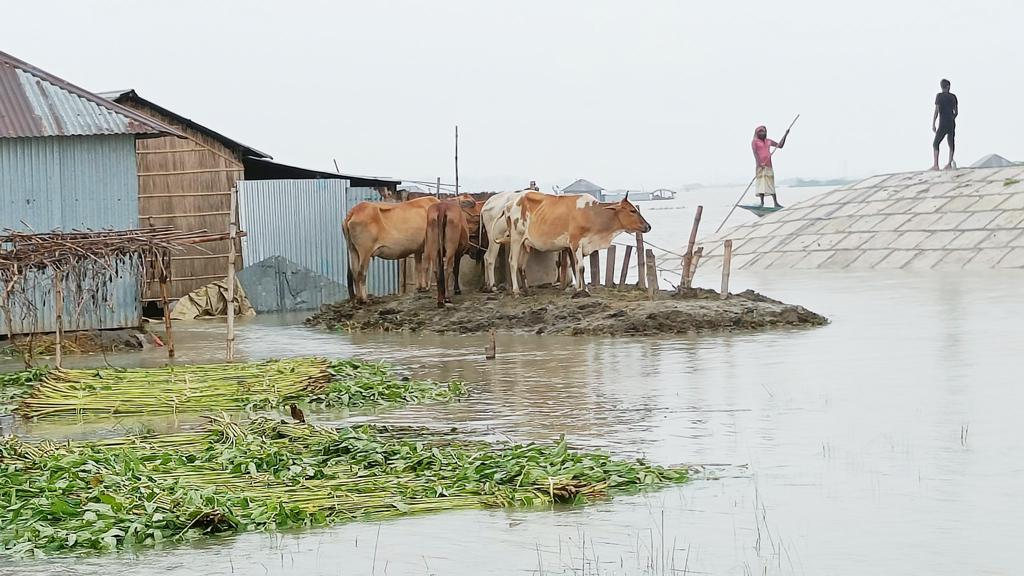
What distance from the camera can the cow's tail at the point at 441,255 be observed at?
21.3 m

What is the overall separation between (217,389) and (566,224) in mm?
9366

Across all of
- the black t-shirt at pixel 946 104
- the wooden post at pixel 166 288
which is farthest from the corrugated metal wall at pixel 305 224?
the black t-shirt at pixel 946 104

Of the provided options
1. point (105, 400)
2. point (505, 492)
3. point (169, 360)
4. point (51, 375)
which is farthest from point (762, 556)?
point (169, 360)

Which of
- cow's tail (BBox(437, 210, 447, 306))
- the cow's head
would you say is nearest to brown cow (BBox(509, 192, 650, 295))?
the cow's head

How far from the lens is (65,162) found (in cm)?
1839

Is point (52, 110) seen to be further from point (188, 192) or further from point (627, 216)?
point (627, 216)

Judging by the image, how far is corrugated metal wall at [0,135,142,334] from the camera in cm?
1811

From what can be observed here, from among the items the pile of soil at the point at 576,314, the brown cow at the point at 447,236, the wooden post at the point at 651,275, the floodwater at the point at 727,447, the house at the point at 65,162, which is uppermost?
the house at the point at 65,162

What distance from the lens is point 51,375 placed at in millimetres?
13812

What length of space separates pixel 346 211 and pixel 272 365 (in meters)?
10.6

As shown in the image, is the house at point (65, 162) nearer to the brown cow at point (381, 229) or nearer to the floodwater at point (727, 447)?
the floodwater at point (727, 447)

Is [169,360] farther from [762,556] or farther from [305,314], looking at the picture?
[762,556]

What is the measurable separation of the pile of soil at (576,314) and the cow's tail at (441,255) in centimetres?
20

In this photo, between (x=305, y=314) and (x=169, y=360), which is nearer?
(x=169, y=360)
